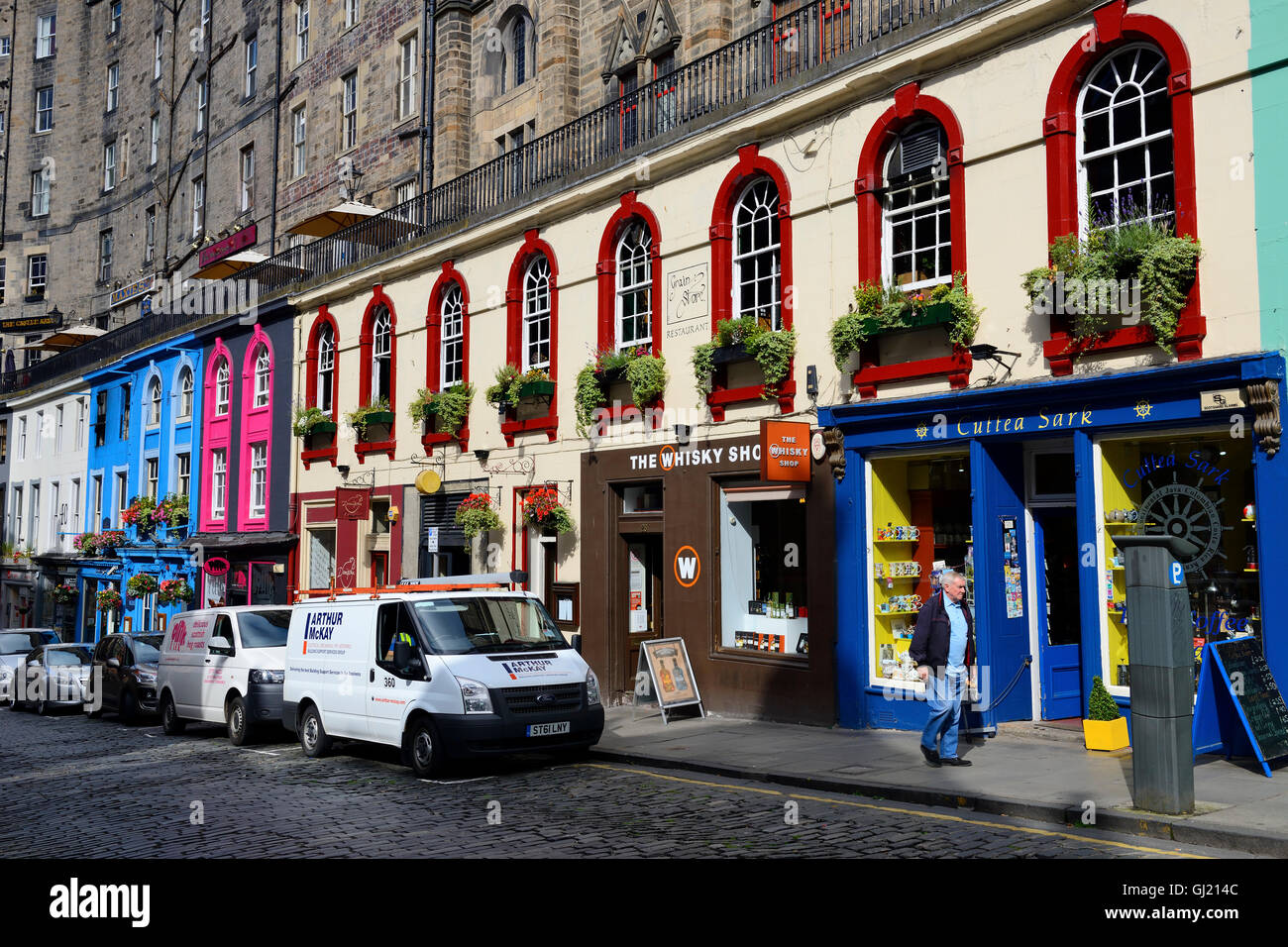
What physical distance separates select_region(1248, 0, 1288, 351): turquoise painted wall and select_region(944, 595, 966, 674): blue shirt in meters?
3.60

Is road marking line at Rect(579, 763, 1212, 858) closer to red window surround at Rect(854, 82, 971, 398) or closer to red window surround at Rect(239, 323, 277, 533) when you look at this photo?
red window surround at Rect(854, 82, 971, 398)

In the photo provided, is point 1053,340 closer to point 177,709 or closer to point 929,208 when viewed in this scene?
point 929,208

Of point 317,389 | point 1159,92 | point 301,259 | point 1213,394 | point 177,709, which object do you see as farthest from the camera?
point 301,259

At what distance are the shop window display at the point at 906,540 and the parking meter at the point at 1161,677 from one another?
16.7ft

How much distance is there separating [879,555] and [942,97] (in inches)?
211

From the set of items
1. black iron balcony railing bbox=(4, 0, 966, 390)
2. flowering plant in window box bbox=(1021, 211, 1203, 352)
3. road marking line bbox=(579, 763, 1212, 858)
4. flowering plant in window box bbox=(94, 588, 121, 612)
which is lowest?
road marking line bbox=(579, 763, 1212, 858)

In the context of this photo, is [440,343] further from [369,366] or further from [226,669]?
[226,669]

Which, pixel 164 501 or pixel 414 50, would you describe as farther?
pixel 164 501

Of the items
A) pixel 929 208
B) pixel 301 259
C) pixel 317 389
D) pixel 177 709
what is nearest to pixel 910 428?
pixel 929 208

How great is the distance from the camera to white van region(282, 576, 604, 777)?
11781mm

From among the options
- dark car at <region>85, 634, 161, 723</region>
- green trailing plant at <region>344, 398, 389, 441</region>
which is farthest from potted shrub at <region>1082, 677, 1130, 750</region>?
green trailing plant at <region>344, 398, 389, 441</region>

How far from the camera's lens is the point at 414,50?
94.9ft

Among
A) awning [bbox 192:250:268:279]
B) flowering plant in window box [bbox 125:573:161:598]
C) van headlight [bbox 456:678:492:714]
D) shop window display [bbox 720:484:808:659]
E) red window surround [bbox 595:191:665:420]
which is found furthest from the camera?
awning [bbox 192:250:268:279]

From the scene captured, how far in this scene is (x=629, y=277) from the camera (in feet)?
59.4
